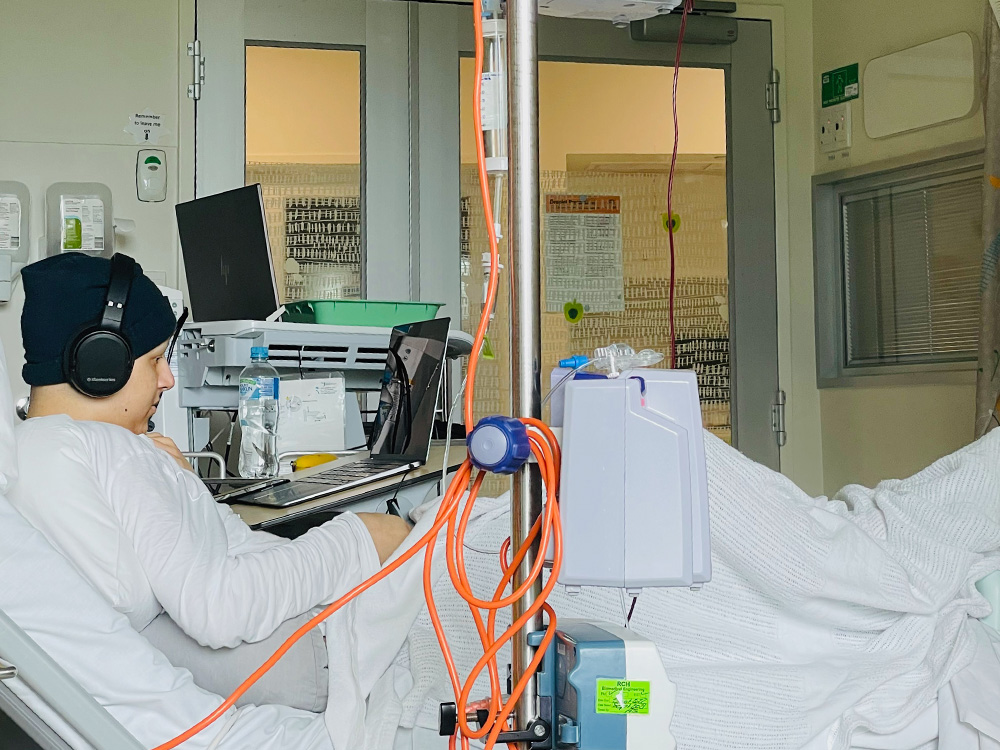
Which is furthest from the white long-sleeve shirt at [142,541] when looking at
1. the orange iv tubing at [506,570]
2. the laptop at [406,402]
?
the laptop at [406,402]

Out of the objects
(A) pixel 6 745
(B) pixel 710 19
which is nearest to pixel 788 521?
(A) pixel 6 745

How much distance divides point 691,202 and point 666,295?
0.31 meters

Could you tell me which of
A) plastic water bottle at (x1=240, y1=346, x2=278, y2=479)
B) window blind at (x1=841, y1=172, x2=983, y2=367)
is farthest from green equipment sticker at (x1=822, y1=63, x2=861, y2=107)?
plastic water bottle at (x1=240, y1=346, x2=278, y2=479)

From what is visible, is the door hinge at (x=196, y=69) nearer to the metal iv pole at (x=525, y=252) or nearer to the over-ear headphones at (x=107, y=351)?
the over-ear headphones at (x=107, y=351)

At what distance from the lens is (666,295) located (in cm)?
330

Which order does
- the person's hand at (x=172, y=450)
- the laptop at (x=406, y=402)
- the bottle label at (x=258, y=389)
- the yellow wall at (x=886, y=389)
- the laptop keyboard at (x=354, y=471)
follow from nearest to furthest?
the person's hand at (x=172, y=450), the laptop keyboard at (x=354, y=471), the laptop at (x=406, y=402), the bottle label at (x=258, y=389), the yellow wall at (x=886, y=389)

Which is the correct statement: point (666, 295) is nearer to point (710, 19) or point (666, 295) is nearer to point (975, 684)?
point (710, 19)

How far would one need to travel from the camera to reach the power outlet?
10.4 ft

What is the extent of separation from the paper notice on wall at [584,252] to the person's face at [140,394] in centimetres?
181

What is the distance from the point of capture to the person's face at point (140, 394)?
1451 millimetres

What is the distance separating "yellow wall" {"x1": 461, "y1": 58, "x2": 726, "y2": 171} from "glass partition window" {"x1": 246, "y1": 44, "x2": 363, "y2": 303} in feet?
1.21

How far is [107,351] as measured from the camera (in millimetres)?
1391

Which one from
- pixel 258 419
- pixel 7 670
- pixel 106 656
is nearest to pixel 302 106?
pixel 258 419

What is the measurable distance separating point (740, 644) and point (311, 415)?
4.17 feet
